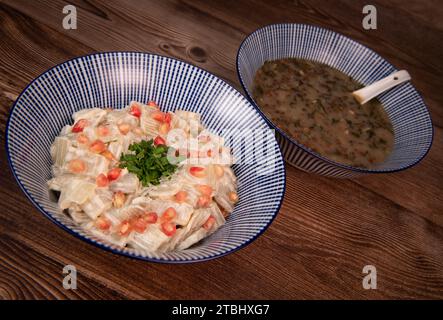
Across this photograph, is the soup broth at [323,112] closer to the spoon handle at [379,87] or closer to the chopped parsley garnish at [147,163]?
the spoon handle at [379,87]

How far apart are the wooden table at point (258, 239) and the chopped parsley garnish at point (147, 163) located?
47 centimetres

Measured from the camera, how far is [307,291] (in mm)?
2514

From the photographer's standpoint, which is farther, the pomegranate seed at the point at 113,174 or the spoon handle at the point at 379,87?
the spoon handle at the point at 379,87

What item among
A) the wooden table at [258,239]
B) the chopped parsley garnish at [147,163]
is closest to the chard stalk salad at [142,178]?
the chopped parsley garnish at [147,163]

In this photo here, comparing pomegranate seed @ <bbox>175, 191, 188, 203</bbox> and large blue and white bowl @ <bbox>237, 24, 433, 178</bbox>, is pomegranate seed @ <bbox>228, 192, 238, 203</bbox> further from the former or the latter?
large blue and white bowl @ <bbox>237, 24, 433, 178</bbox>

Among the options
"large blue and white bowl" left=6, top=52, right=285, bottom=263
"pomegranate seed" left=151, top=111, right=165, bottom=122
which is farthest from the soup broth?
"pomegranate seed" left=151, top=111, right=165, bottom=122

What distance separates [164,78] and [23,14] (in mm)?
1387

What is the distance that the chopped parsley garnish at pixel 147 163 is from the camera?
96.3 inches

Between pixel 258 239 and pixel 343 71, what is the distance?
1797 mm

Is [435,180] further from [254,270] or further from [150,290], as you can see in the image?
[150,290]

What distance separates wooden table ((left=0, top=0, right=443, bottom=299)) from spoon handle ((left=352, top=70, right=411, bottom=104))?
646mm

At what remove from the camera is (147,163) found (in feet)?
8.06

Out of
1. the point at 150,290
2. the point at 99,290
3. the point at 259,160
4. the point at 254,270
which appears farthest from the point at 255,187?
the point at 99,290

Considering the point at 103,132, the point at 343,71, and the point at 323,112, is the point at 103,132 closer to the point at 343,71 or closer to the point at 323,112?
the point at 323,112
